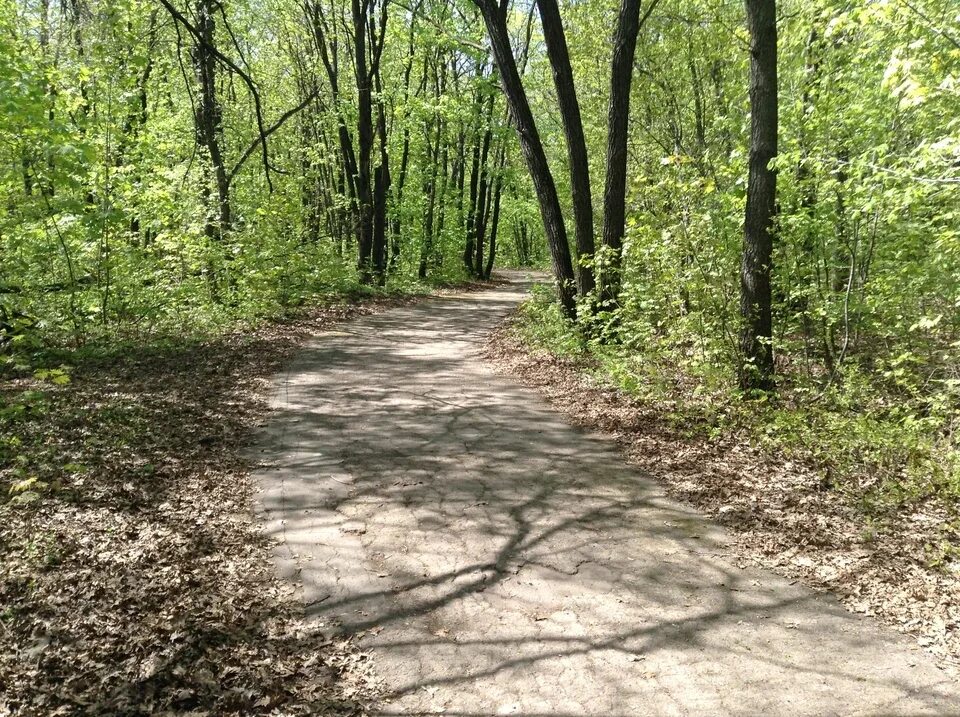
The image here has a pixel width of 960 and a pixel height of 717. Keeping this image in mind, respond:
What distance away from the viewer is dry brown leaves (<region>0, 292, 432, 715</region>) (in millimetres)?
3326

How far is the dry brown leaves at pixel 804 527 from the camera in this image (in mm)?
4012

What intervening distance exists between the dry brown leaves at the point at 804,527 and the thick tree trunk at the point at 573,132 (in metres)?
4.38

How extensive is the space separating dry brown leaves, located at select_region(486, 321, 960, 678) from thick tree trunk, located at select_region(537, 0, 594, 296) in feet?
14.4

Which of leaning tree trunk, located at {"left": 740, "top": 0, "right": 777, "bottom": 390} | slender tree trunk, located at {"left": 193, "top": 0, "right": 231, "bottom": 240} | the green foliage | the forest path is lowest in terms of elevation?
the forest path

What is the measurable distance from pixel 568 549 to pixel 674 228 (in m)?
4.97

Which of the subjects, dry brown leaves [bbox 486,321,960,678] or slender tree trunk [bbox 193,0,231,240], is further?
slender tree trunk [bbox 193,0,231,240]

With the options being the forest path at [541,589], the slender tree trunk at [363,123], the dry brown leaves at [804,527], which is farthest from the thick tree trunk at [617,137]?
the slender tree trunk at [363,123]

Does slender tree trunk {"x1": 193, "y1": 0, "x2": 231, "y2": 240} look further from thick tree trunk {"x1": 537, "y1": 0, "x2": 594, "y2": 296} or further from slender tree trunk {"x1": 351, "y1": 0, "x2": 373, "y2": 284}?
thick tree trunk {"x1": 537, "y1": 0, "x2": 594, "y2": 296}

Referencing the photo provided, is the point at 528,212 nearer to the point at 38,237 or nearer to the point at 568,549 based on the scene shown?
the point at 38,237

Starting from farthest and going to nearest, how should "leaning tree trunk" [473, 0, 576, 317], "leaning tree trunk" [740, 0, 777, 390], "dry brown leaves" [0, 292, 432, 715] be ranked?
"leaning tree trunk" [473, 0, 576, 317] → "leaning tree trunk" [740, 0, 777, 390] → "dry brown leaves" [0, 292, 432, 715]

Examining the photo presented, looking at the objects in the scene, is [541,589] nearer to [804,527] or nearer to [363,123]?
[804,527]

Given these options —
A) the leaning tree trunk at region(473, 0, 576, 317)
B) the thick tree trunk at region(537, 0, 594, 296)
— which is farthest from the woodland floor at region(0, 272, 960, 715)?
the leaning tree trunk at region(473, 0, 576, 317)

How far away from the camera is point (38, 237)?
9750 millimetres

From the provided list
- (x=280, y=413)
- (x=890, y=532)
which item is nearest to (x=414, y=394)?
(x=280, y=413)
